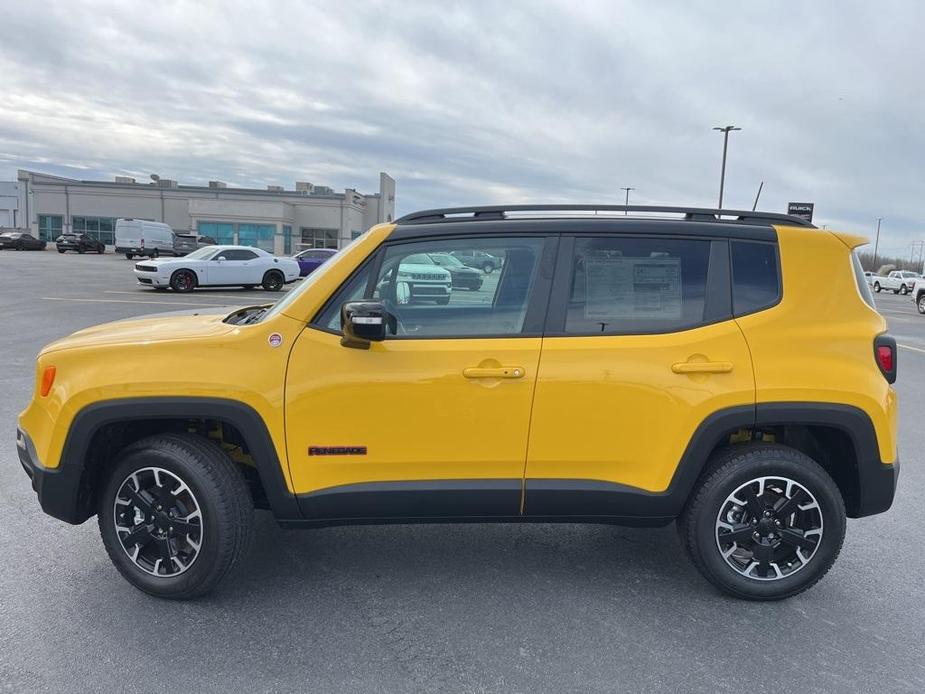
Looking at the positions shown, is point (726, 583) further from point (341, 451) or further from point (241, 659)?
point (241, 659)

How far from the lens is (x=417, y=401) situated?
3000 millimetres

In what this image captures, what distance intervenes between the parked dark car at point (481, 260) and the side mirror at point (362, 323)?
0.53 metres

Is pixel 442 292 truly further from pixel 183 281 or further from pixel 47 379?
pixel 183 281

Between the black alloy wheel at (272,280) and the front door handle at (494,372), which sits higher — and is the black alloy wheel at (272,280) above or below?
below

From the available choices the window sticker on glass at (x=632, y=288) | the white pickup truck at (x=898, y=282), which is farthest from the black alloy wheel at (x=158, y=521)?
the white pickup truck at (x=898, y=282)

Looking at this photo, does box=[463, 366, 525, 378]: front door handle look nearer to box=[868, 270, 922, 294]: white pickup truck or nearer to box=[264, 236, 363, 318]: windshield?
box=[264, 236, 363, 318]: windshield

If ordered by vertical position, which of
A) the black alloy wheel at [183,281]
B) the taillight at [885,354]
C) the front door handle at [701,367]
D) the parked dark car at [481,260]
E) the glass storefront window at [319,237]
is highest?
the glass storefront window at [319,237]

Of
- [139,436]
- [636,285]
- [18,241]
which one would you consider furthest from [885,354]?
[18,241]

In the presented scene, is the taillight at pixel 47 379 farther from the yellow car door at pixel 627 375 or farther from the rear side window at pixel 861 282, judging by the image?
the rear side window at pixel 861 282

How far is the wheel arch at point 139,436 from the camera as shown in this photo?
298 cm

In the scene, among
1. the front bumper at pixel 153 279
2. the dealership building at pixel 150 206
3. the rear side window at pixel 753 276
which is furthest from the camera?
the dealership building at pixel 150 206

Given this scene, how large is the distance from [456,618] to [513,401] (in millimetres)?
1022

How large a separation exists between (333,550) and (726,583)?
2.04 metres

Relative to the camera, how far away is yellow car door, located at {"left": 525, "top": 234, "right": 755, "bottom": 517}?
10.0ft
